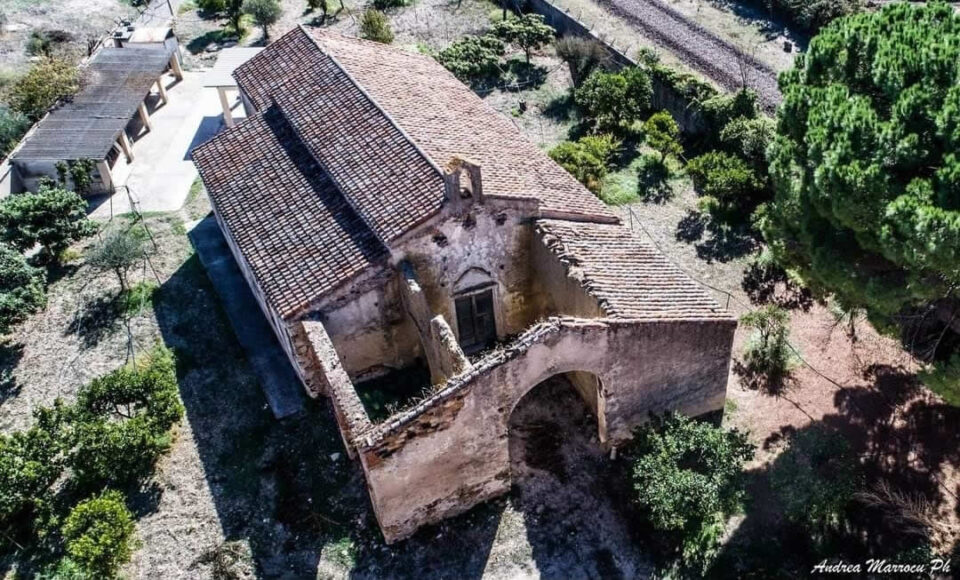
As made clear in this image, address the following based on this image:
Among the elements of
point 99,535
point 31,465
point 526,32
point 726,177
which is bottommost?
point 99,535

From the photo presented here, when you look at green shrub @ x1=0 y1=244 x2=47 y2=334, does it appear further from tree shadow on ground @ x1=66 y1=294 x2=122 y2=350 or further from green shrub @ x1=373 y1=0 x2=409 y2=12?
green shrub @ x1=373 y1=0 x2=409 y2=12

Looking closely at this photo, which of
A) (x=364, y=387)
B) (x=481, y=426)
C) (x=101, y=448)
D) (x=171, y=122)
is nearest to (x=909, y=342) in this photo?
(x=481, y=426)

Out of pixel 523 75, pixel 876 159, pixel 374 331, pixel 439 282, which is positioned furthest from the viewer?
pixel 523 75

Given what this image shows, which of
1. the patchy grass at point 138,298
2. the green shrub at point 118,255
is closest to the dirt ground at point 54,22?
the green shrub at point 118,255

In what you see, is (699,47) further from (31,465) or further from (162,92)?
(31,465)

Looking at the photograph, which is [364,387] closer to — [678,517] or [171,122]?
[678,517]

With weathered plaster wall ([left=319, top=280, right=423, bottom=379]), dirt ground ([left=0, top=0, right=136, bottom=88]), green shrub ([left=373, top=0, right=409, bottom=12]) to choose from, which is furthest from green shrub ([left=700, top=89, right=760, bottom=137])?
dirt ground ([left=0, top=0, right=136, bottom=88])

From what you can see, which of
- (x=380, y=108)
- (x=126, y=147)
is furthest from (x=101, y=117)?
(x=380, y=108)
